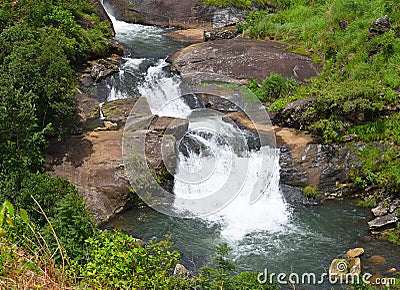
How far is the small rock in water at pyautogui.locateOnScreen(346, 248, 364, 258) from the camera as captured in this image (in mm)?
9336

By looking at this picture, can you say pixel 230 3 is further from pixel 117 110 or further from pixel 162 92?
pixel 117 110

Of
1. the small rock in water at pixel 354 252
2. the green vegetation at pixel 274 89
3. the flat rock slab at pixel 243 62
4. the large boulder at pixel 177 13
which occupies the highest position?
the large boulder at pixel 177 13

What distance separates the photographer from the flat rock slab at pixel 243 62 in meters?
15.8

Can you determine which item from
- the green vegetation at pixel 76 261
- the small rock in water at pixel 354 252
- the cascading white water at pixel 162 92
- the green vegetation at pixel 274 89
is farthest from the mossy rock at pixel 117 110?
the small rock in water at pixel 354 252

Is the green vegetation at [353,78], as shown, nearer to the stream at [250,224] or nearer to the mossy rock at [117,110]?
the stream at [250,224]

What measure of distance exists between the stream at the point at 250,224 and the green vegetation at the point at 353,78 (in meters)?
1.55

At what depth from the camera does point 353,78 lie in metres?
14.5

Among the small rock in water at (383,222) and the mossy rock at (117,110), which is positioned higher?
the mossy rock at (117,110)

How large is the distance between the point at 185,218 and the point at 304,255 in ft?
9.10

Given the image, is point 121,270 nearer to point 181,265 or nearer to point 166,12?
point 181,265

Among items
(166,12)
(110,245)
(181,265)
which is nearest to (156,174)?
(181,265)

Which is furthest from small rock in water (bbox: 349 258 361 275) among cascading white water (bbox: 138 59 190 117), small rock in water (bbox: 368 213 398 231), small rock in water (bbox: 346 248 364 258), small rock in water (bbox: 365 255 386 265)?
cascading white water (bbox: 138 59 190 117)

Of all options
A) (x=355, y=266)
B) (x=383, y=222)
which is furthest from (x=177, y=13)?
(x=355, y=266)

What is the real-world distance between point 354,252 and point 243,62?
8.51m
